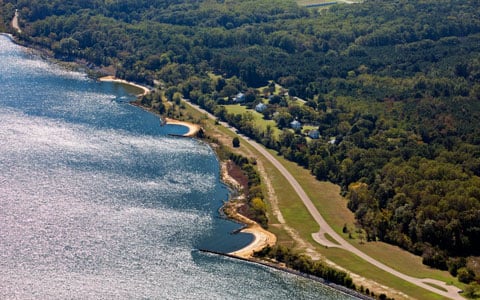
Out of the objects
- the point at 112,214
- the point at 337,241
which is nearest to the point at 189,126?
the point at 112,214

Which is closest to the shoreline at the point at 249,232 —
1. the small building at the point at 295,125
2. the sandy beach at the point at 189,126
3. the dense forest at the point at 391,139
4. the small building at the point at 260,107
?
the dense forest at the point at 391,139

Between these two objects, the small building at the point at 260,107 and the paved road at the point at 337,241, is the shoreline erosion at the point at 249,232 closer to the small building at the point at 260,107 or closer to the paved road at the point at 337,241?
the paved road at the point at 337,241

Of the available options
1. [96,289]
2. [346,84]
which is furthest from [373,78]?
[96,289]

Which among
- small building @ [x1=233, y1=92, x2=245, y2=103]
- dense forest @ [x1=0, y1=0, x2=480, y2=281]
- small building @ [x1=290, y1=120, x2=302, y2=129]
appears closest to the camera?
dense forest @ [x1=0, y1=0, x2=480, y2=281]

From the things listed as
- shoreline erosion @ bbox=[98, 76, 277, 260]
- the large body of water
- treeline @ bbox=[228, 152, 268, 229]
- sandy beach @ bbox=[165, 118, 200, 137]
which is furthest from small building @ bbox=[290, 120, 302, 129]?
shoreline erosion @ bbox=[98, 76, 277, 260]

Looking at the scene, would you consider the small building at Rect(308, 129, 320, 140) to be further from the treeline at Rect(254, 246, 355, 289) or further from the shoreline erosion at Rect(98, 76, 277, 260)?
the treeline at Rect(254, 246, 355, 289)

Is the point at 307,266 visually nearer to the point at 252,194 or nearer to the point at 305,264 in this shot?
the point at 305,264
